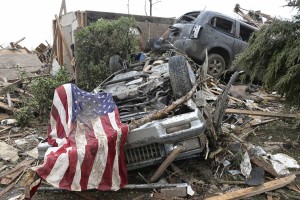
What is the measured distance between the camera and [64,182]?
3215 mm

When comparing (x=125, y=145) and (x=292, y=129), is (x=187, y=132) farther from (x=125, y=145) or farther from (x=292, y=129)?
(x=292, y=129)

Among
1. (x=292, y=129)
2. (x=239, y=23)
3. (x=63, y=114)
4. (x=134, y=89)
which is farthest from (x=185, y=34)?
(x=63, y=114)

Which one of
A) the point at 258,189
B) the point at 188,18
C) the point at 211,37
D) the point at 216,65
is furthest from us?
the point at 188,18

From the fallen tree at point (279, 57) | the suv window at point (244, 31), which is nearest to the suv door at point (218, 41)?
the suv window at point (244, 31)

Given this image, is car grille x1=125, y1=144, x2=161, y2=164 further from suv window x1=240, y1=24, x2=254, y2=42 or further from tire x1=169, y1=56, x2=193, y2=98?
suv window x1=240, y1=24, x2=254, y2=42

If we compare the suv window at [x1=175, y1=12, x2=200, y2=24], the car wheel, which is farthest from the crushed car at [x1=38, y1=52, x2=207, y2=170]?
the suv window at [x1=175, y1=12, x2=200, y2=24]

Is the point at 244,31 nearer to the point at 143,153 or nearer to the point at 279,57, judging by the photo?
the point at 279,57

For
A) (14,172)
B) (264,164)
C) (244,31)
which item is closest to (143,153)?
(264,164)

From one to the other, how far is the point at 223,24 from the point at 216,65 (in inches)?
Result: 49.9

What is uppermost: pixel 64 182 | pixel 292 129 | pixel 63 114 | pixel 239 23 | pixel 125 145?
pixel 239 23

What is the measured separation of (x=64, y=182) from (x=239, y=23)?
7580 millimetres

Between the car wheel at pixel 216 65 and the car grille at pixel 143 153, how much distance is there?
5657 millimetres

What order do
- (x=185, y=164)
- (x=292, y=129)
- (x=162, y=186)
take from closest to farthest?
(x=162, y=186)
(x=185, y=164)
(x=292, y=129)

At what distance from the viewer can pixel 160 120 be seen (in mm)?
3559
